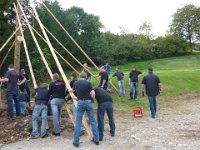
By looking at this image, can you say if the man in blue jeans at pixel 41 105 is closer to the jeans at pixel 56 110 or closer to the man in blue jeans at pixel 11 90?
the jeans at pixel 56 110

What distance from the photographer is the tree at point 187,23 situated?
2355 inches

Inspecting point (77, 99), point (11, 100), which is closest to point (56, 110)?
point (77, 99)

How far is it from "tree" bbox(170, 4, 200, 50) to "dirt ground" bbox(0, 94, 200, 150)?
48543mm

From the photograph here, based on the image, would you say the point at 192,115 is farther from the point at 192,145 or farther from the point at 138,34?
the point at 138,34

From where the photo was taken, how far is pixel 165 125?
464 inches

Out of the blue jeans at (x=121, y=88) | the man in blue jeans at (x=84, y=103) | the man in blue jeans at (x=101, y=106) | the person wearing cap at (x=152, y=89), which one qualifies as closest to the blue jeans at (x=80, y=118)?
the man in blue jeans at (x=84, y=103)

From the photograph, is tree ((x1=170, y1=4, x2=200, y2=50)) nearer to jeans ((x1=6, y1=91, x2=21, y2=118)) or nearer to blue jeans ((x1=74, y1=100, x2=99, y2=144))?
jeans ((x1=6, y1=91, x2=21, y2=118))

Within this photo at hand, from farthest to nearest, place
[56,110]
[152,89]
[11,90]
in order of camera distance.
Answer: [152,89] → [11,90] → [56,110]

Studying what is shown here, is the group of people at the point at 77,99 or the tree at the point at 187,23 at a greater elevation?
the tree at the point at 187,23

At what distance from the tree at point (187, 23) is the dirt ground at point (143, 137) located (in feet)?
Result: 159

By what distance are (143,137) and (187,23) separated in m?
54.0

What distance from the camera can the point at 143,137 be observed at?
33.3 feet

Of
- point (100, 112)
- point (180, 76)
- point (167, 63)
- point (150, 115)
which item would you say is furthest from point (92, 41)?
point (100, 112)

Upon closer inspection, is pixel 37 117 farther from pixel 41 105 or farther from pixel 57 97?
pixel 57 97
